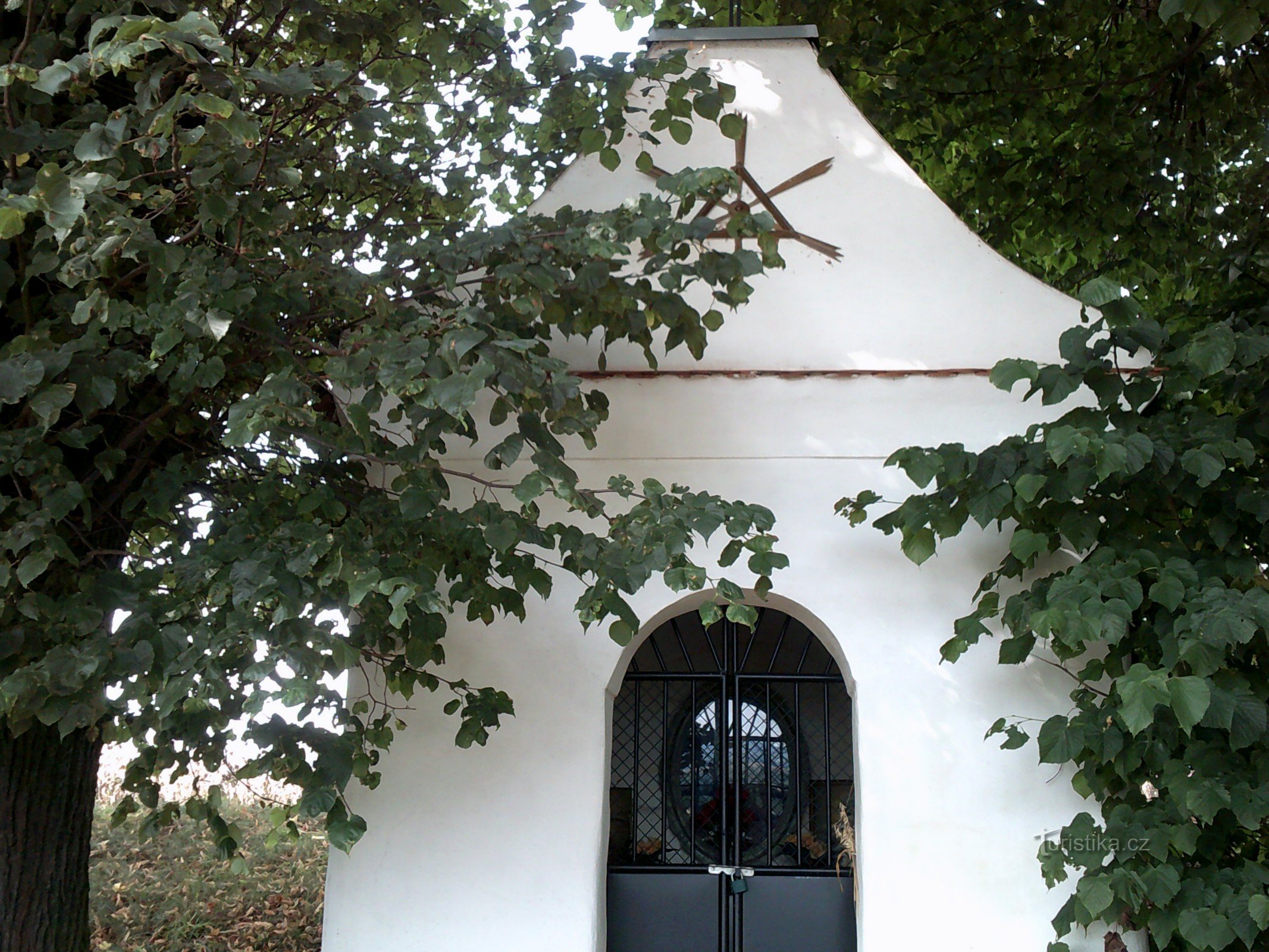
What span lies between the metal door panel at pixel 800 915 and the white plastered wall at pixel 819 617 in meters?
0.37

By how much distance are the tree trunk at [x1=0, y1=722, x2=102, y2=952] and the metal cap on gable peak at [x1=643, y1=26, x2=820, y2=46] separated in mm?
3704

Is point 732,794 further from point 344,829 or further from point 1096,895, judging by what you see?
point 344,829

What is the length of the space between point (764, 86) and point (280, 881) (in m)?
5.88

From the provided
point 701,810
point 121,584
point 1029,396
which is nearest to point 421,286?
point 121,584

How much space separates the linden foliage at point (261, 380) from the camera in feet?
9.86

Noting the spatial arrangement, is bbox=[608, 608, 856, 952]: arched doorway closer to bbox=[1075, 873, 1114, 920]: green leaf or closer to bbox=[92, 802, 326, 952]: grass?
bbox=[1075, 873, 1114, 920]: green leaf

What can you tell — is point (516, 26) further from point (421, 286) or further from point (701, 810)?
point (701, 810)

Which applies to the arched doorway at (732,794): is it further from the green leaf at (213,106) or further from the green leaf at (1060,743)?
the green leaf at (213,106)

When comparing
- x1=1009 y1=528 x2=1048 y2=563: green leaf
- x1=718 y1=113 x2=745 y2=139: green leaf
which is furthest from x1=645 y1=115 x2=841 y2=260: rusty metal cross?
x1=1009 y1=528 x2=1048 y2=563: green leaf

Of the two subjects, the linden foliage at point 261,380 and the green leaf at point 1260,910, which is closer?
the linden foliage at point 261,380

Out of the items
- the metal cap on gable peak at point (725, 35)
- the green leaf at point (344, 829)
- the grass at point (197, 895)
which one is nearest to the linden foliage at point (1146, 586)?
the metal cap on gable peak at point (725, 35)

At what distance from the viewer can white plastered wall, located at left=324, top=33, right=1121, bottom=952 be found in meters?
4.47

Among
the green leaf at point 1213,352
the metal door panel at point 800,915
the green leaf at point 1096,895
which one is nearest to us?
the green leaf at point 1096,895

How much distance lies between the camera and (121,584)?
347cm
